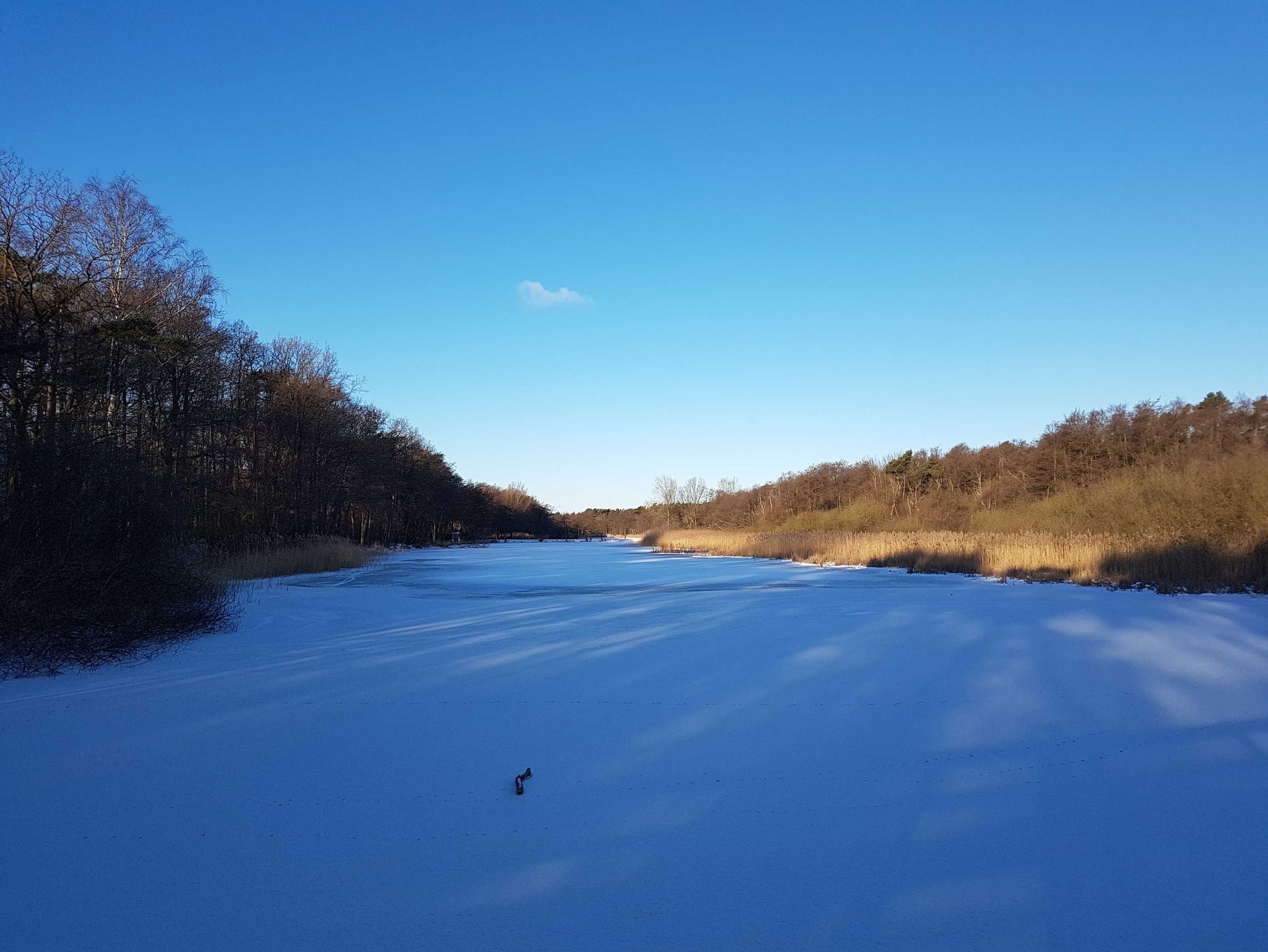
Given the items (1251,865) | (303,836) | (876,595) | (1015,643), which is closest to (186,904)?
(303,836)

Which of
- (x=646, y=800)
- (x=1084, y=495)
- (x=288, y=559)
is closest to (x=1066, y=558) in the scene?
(x=1084, y=495)

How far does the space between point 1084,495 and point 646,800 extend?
65.3 ft

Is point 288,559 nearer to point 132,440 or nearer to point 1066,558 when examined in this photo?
point 132,440

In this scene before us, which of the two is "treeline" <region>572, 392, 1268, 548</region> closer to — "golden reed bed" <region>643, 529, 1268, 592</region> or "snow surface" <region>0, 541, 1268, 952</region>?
"golden reed bed" <region>643, 529, 1268, 592</region>

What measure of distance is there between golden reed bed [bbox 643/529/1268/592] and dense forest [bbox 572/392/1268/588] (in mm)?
39

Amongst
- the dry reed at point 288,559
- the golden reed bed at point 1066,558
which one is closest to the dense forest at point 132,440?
the dry reed at point 288,559

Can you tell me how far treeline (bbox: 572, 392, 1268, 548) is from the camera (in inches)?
497

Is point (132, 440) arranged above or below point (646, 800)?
above

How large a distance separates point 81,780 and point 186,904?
4.29 ft

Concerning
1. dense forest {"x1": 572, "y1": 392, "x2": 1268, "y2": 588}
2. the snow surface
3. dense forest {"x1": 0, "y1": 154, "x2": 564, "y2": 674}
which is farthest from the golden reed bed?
dense forest {"x1": 0, "y1": 154, "x2": 564, "y2": 674}

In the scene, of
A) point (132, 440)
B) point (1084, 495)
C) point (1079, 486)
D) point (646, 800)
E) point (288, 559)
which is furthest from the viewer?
point (1079, 486)

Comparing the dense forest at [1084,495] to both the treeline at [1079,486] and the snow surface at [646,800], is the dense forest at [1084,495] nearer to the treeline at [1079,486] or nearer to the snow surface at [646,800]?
the treeline at [1079,486]

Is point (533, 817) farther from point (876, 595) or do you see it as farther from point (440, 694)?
point (876, 595)

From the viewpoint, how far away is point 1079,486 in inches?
915
